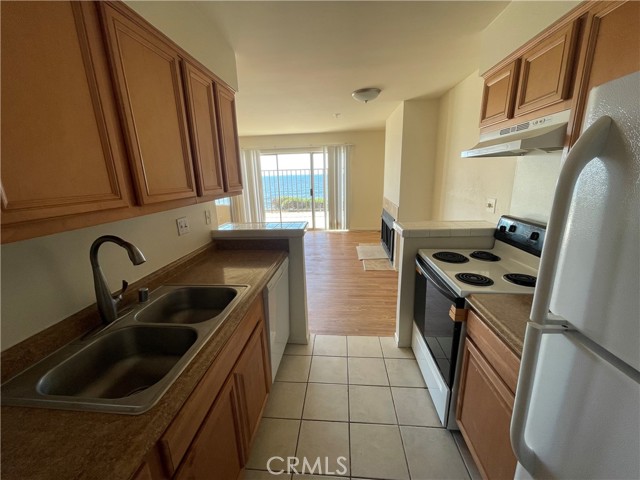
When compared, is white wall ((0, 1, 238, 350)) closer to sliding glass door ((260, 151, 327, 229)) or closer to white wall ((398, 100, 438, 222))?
white wall ((398, 100, 438, 222))

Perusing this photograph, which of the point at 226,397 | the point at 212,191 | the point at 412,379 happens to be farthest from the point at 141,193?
the point at 412,379

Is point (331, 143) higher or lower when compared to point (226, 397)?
higher

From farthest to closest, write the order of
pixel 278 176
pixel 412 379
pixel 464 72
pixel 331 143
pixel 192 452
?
pixel 278 176 < pixel 331 143 < pixel 464 72 < pixel 412 379 < pixel 192 452

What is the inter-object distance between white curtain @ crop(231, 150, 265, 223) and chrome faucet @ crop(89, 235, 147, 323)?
18.4 ft

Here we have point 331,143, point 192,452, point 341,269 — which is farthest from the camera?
point 331,143

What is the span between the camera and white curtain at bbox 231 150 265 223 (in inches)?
248

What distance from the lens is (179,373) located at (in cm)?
79

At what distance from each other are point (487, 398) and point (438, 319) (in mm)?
494

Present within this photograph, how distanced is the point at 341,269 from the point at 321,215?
9.35 feet

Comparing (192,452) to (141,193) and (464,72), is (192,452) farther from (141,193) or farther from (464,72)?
(464,72)

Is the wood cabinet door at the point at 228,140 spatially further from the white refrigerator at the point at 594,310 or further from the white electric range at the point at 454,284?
the white refrigerator at the point at 594,310

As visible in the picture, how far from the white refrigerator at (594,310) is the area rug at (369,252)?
12.6 ft

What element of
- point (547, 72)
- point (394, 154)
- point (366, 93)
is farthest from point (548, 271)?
point (394, 154)

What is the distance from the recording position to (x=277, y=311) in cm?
180
